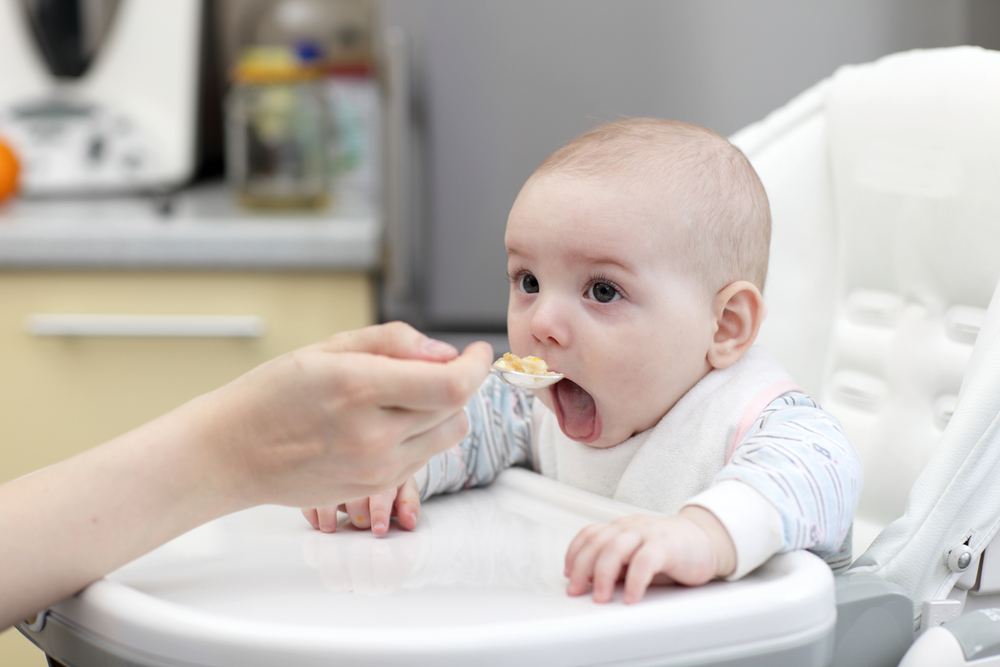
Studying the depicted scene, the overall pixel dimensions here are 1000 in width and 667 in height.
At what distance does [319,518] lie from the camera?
25.2 inches

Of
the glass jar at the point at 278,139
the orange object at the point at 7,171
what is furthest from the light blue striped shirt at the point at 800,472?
the orange object at the point at 7,171

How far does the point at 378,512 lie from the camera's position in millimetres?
643

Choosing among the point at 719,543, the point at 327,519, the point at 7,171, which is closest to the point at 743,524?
the point at 719,543

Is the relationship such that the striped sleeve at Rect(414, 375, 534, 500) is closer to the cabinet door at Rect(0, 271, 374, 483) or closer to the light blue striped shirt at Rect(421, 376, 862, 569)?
the light blue striped shirt at Rect(421, 376, 862, 569)

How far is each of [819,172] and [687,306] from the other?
11.7 inches

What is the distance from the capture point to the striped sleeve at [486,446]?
74cm

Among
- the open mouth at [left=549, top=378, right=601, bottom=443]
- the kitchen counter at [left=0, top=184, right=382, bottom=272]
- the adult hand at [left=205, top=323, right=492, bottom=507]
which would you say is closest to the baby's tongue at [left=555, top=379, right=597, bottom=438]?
the open mouth at [left=549, top=378, right=601, bottom=443]

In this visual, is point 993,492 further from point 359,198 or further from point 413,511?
point 359,198

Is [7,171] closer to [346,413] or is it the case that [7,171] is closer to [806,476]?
[346,413]

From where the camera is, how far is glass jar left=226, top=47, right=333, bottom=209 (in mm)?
1533

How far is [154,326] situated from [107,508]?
91cm

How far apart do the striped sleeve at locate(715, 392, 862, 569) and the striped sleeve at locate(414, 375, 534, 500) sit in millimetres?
233

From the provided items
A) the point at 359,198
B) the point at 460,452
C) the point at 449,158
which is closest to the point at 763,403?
the point at 460,452

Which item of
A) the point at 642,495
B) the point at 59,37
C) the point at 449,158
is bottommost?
the point at 642,495
